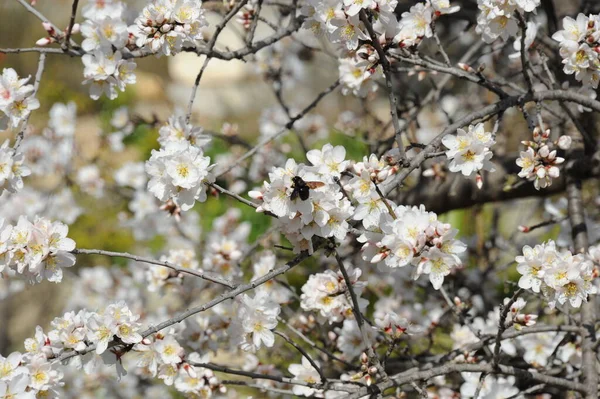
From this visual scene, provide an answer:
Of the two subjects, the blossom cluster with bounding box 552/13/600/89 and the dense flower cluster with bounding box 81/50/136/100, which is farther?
the dense flower cluster with bounding box 81/50/136/100

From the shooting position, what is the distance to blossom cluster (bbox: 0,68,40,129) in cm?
185

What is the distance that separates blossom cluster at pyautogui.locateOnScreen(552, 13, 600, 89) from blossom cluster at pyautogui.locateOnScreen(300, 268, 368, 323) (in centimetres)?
77

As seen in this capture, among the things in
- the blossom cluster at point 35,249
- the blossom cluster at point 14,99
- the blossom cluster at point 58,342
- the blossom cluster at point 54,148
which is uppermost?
the blossom cluster at point 54,148

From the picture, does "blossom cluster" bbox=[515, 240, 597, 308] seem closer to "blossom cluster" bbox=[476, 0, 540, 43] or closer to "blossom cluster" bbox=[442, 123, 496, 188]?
"blossom cluster" bbox=[442, 123, 496, 188]

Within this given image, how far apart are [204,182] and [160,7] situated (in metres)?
0.49

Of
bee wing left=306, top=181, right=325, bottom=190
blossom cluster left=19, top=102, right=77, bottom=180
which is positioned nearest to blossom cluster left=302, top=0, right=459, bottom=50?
bee wing left=306, top=181, right=325, bottom=190

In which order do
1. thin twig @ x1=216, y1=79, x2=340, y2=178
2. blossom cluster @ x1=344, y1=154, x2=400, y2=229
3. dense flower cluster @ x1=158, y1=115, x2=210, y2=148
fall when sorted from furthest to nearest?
thin twig @ x1=216, y1=79, x2=340, y2=178, dense flower cluster @ x1=158, y1=115, x2=210, y2=148, blossom cluster @ x1=344, y1=154, x2=400, y2=229

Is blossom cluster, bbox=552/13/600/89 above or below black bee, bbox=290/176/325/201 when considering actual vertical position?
above

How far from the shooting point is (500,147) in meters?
3.26

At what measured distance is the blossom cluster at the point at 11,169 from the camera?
1758 millimetres

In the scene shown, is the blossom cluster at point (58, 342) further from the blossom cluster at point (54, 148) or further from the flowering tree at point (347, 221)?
the blossom cluster at point (54, 148)

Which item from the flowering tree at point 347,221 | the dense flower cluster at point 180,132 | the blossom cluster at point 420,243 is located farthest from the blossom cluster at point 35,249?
the blossom cluster at point 420,243

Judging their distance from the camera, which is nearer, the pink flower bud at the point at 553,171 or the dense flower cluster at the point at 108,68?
the pink flower bud at the point at 553,171

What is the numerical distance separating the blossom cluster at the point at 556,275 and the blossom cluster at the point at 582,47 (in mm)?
461
